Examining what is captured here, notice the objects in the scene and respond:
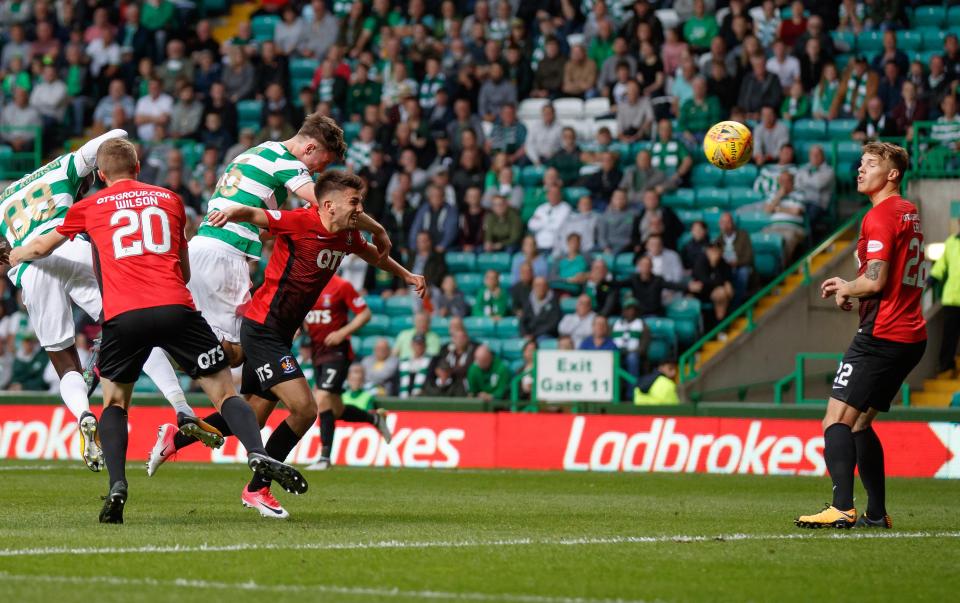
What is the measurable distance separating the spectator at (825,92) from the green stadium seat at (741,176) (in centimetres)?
122

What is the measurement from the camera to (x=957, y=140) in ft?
67.5

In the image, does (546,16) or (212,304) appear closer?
(212,304)

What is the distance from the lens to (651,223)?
21.2 m

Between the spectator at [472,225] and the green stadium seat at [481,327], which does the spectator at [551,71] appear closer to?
the spectator at [472,225]

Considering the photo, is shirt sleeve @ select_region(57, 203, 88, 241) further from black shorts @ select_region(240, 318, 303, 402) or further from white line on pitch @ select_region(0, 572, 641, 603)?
white line on pitch @ select_region(0, 572, 641, 603)

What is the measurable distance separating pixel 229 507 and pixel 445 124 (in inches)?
568

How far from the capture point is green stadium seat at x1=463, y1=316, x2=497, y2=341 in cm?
2169

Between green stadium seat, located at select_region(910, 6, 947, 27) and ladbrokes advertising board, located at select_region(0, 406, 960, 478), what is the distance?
27.1ft

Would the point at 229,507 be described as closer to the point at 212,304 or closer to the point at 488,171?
the point at 212,304

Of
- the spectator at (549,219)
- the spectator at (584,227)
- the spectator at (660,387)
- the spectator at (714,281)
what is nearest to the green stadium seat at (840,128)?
the spectator at (714,281)

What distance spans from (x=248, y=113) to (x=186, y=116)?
1102mm

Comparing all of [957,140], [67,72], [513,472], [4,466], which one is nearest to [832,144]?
[957,140]

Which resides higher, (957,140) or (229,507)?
(957,140)

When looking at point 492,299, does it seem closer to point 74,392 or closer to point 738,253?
A: point 738,253
